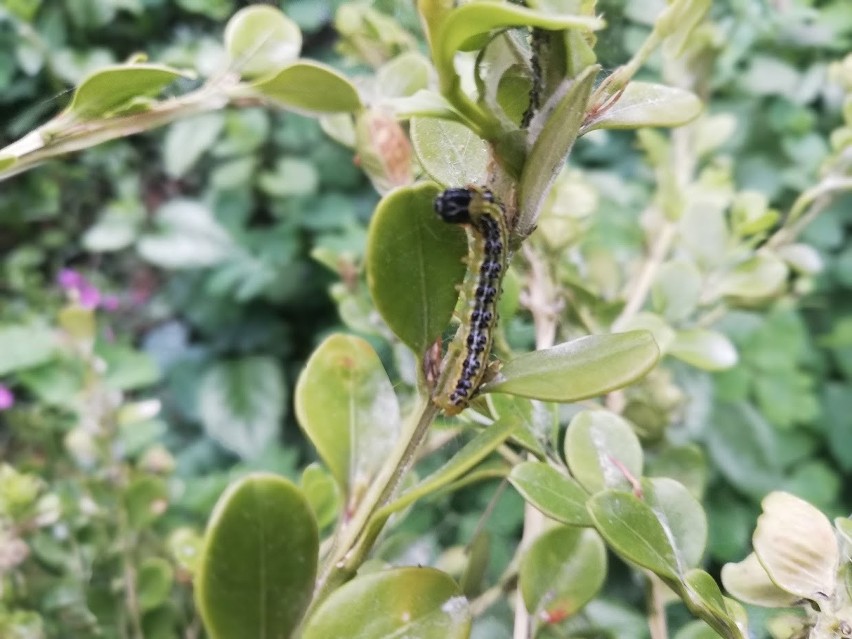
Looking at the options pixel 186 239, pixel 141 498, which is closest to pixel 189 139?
pixel 186 239

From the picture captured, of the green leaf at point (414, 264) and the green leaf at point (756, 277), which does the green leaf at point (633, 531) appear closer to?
the green leaf at point (414, 264)

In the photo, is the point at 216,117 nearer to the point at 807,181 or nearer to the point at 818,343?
the point at 807,181

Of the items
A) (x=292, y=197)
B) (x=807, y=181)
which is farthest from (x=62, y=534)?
(x=807, y=181)

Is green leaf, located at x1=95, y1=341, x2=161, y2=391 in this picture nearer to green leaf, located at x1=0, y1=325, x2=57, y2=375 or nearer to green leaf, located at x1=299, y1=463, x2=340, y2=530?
green leaf, located at x1=0, y1=325, x2=57, y2=375

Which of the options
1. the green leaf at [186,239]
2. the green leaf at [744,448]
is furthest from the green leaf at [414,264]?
the green leaf at [186,239]

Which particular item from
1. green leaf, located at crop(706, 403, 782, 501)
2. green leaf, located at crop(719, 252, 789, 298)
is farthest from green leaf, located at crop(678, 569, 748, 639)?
green leaf, located at crop(706, 403, 782, 501)

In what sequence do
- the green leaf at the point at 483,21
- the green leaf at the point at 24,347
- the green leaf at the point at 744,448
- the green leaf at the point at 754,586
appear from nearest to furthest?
the green leaf at the point at 483,21 → the green leaf at the point at 754,586 → the green leaf at the point at 744,448 → the green leaf at the point at 24,347

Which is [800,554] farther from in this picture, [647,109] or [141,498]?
[141,498]
